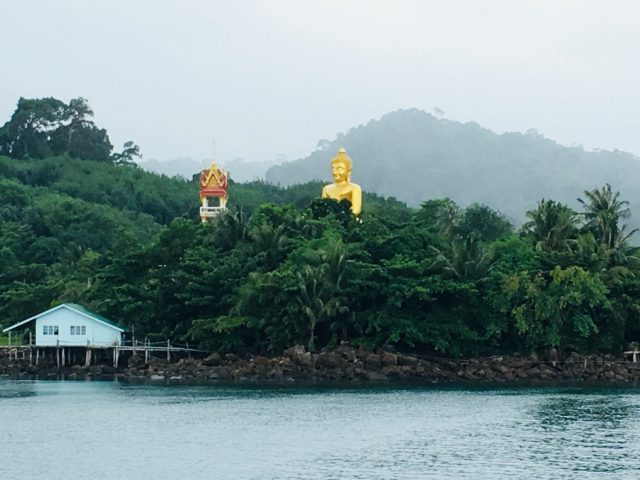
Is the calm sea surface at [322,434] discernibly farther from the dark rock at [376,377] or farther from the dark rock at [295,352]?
the dark rock at [295,352]

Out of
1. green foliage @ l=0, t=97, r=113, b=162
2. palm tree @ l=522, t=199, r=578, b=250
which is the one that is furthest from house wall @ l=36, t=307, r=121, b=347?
green foliage @ l=0, t=97, r=113, b=162

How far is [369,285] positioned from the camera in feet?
168

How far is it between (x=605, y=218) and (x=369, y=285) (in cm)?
1185

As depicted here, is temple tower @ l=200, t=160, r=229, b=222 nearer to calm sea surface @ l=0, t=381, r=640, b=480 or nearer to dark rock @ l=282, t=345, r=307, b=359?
dark rock @ l=282, t=345, r=307, b=359

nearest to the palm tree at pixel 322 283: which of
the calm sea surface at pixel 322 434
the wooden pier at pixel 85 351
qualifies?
the calm sea surface at pixel 322 434

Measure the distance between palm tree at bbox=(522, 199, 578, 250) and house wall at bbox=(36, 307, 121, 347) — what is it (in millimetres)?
20592

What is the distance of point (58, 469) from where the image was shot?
27156 millimetres

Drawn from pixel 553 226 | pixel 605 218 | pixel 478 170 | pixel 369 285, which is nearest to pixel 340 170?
pixel 553 226

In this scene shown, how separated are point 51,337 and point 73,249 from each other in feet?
65.3

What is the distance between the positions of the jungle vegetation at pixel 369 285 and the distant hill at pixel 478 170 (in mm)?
109361

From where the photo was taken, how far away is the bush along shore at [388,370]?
161 ft

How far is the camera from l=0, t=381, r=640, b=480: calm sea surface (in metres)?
26.8

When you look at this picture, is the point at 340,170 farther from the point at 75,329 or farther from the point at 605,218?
the point at 75,329

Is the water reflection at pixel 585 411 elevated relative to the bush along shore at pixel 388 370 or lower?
lower
